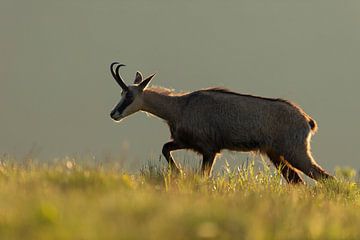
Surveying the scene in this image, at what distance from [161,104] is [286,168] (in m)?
2.99

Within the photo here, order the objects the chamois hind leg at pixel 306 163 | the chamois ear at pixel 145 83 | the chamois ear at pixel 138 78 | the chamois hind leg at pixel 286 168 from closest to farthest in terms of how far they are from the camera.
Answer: the chamois hind leg at pixel 306 163, the chamois hind leg at pixel 286 168, the chamois ear at pixel 145 83, the chamois ear at pixel 138 78

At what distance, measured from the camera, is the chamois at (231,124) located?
→ 45.1 feet

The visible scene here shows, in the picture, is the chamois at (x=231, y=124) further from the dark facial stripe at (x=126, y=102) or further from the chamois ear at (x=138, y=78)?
the chamois ear at (x=138, y=78)

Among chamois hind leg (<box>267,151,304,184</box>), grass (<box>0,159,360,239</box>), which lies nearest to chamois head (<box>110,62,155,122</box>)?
chamois hind leg (<box>267,151,304,184</box>)

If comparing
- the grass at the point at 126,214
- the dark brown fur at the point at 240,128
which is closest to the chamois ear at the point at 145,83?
the dark brown fur at the point at 240,128

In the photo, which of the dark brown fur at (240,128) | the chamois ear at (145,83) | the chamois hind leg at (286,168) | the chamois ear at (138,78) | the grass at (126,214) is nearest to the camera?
the grass at (126,214)

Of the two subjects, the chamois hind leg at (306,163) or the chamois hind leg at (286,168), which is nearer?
the chamois hind leg at (306,163)

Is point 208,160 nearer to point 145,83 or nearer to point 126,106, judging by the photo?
point 126,106

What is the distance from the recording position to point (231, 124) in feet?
45.4

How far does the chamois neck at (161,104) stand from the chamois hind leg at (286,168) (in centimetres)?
217

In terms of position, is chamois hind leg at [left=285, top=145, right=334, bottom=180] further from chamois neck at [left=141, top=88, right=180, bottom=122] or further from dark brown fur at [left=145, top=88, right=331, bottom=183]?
chamois neck at [left=141, top=88, right=180, bottom=122]

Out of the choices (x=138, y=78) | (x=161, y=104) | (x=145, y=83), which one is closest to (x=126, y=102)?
(x=145, y=83)

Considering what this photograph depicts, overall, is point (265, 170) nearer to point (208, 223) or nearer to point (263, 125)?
point (263, 125)

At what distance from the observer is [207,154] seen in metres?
13.6
